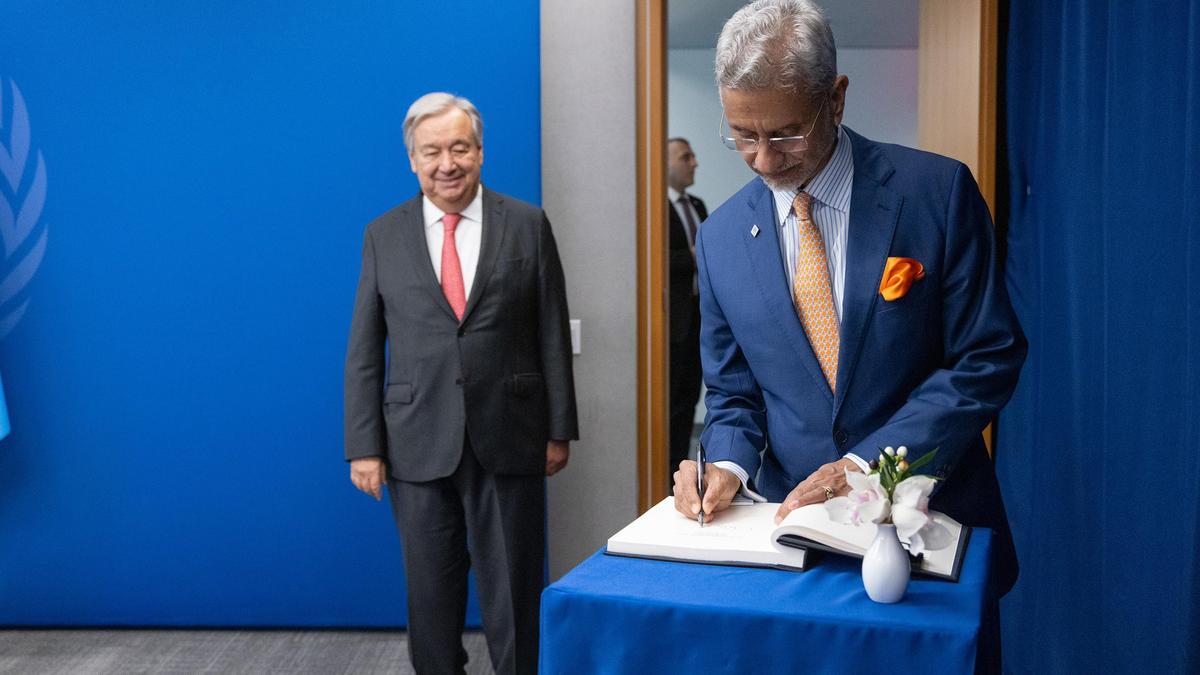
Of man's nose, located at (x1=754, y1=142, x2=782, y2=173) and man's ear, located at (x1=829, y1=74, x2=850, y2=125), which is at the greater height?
man's ear, located at (x1=829, y1=74, x2=850, y2=125)

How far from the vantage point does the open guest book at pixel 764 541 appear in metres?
1.45

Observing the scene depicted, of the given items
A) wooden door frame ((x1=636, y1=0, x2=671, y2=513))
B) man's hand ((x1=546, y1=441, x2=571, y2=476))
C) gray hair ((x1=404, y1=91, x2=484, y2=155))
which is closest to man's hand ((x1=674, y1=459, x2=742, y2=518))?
man's hand ((x1=546, y1=441, x2=571, y2=476))

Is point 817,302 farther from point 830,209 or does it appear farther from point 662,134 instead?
point 662,134

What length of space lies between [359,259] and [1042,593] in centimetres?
242

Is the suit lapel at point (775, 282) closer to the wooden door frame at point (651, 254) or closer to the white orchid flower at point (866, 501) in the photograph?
the white orchid flower at point (866, 501)

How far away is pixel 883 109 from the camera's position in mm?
8812

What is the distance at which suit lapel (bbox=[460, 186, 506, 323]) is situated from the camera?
317cm

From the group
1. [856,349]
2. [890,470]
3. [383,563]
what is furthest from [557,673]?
[383,563]

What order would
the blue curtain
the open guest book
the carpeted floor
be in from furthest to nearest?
1. the carpeted floor
2. the blue curtain
3. the open guest book

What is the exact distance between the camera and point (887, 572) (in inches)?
52.3

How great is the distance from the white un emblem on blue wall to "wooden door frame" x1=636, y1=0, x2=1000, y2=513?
6.97 ft

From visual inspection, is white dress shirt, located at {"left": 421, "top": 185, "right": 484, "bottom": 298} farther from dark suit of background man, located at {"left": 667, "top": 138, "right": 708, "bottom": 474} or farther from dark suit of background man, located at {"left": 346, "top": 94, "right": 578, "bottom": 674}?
dark suit of background man, located at {"left": 667, "top": 138, "right": 708, "bottom": 474}

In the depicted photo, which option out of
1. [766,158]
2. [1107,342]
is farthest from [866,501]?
[1107,342]

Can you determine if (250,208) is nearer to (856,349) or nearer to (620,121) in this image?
(620,121)
